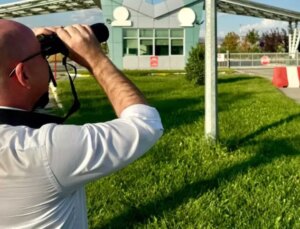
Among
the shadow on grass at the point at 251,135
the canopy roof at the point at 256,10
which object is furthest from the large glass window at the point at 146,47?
the shadow on grass at the point at 251,135

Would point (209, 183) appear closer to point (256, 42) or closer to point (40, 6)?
point (40, 6)

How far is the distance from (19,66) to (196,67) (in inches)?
727

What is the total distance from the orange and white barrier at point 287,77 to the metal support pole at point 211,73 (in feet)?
35.5

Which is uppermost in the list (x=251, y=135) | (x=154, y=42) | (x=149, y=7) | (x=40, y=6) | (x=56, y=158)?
(x=40, y=6)

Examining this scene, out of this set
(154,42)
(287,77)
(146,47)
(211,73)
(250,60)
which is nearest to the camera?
(211,73)

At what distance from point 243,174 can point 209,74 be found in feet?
6.77

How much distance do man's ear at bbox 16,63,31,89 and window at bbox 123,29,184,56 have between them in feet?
110

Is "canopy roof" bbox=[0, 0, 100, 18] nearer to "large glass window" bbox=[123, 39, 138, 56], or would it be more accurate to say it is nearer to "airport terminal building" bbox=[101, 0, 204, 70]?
"airport terminal building" bbox=[101, 0, 204, 70]

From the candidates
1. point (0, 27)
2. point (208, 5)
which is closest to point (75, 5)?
point (208, 5)

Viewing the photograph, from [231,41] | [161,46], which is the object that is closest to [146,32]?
[161,46]

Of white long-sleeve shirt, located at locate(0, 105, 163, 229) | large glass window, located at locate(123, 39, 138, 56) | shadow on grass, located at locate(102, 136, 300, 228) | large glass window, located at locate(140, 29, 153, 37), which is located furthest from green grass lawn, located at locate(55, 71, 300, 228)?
large glass window, located at locate(123, 39, 138, 56)

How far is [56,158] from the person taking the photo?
1.42 metres

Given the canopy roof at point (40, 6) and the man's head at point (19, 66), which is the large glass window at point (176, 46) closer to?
the canopy roof at point (40, 6)

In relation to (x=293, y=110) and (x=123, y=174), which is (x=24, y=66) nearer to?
(x=123, y=174)
